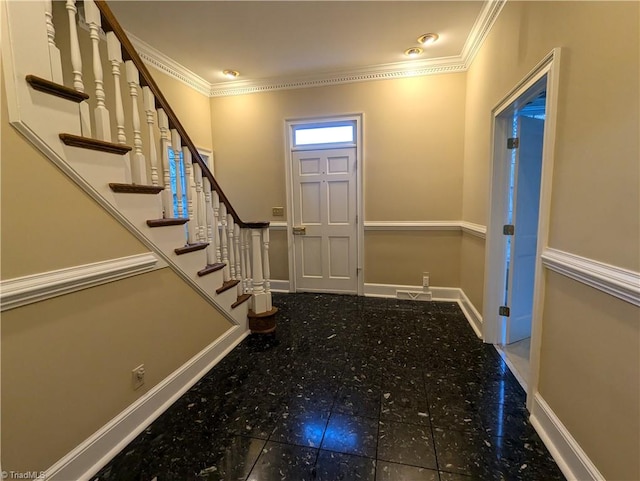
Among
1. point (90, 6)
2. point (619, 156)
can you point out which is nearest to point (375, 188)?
point (619, 156)

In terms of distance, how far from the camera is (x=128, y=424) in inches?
62.6

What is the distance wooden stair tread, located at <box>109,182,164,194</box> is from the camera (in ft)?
4.89

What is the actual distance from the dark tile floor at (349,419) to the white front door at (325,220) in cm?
132

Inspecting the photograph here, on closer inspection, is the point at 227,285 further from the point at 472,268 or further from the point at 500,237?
the point at 472,268

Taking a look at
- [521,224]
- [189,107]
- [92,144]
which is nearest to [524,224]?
[521,224]

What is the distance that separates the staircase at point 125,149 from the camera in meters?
1.18

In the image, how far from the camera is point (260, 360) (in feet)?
7.79

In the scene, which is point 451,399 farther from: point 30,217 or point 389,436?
point 30,217

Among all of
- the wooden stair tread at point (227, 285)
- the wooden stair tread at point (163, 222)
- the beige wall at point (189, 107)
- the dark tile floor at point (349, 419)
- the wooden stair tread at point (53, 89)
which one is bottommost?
the dark tile floor at point (349, 419)

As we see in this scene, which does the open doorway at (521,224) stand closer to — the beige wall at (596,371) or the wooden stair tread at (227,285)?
the beige wall at (596,371)

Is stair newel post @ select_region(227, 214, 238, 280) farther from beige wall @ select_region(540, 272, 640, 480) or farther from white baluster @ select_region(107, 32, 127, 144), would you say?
beige wall @ select_region(540, 272, 640, 480)

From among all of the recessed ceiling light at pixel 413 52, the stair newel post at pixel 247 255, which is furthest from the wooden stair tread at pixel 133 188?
the recessed ceiling light at pixel 413 52

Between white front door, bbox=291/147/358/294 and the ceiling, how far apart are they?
1.02m

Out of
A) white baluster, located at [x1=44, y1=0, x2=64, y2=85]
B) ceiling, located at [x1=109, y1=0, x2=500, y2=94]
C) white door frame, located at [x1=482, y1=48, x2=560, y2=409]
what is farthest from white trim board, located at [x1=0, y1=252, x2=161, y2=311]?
white door frame, located at [x1=482, y1=48, x2=560, y2=409]
